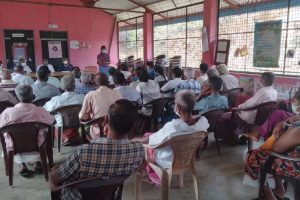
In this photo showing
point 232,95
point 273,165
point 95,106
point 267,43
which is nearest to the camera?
point 273,165

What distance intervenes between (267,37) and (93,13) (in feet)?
27.0

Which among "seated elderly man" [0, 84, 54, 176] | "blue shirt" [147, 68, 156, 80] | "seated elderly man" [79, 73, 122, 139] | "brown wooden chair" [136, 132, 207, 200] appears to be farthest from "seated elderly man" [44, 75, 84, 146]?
"blue shirt" [147, 68, 156, 80]

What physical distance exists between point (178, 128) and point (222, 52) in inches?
214

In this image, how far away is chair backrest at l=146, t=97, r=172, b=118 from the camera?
4.47 m

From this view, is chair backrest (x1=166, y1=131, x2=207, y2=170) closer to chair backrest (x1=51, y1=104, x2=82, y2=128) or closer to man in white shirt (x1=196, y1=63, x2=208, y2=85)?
chair backrest (x1=51, y1=104, x2=82, y2=128)

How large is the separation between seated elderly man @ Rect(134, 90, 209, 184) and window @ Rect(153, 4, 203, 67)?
6467 mm

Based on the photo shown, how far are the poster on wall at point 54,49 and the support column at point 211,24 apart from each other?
652cm

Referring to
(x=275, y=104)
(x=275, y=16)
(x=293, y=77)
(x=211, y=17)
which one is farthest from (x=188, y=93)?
(x=211, y=17)

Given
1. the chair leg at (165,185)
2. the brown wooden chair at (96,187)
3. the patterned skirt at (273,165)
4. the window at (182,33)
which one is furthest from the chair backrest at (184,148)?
the window at (182,33)

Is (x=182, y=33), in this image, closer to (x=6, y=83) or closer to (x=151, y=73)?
(x=151, y=73)

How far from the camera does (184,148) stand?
7.72 feet

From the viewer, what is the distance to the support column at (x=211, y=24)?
289 inches

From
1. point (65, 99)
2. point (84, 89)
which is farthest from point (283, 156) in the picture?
point (84, 89)

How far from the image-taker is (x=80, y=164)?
62.4 inches
